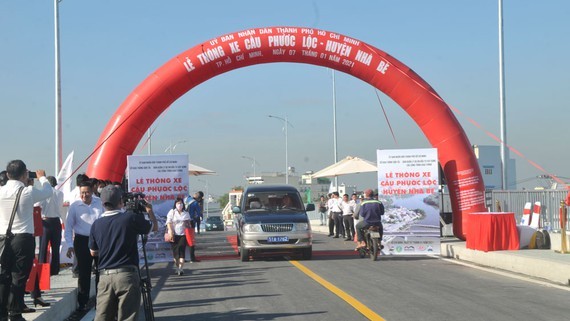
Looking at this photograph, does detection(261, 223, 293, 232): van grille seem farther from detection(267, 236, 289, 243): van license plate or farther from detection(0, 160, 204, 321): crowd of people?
detection(0, 160, 204, 321): crowd of people

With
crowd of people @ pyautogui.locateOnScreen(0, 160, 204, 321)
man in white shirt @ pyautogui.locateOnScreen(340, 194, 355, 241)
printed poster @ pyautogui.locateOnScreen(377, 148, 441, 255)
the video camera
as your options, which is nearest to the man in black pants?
crowd of people @ pyautogui.locateOnScreen(0, 160, 204, 321)

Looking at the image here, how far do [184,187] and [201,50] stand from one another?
5.49m

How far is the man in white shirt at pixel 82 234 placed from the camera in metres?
10.8

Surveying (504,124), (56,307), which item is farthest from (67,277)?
(504,124)

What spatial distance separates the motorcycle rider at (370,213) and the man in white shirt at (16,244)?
11.7 metres

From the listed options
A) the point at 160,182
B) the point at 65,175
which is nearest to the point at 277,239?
the point at 160,182

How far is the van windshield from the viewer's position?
2027 centimetres

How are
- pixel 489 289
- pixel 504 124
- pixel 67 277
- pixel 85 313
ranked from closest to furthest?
1. pixel 85 313
2. pixel 489 289
3. pixel 67 277
4. pixel 504 124

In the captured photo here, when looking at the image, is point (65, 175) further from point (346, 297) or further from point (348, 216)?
point (348, 216)

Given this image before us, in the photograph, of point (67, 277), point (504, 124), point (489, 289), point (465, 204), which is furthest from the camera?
point (504, 124)

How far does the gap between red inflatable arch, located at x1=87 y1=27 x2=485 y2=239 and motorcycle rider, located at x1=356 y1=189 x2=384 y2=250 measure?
3.51 meters

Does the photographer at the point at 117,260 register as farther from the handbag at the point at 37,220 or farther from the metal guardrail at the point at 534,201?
the metal guardrail at the point at 534,201

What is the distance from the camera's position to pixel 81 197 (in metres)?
11.2

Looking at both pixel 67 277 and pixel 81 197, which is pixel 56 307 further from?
pixel 67 277
